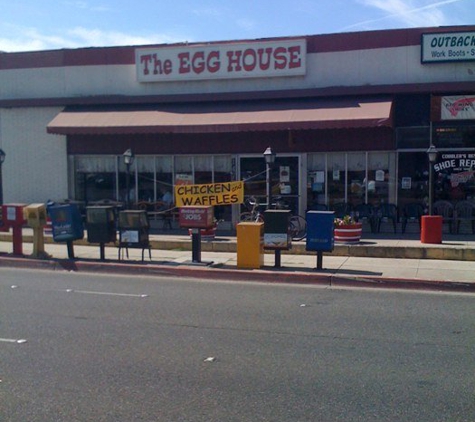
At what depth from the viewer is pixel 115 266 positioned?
14.1 m

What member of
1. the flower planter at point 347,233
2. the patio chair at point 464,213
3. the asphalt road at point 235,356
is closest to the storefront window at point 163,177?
the flower planter at point 347,233

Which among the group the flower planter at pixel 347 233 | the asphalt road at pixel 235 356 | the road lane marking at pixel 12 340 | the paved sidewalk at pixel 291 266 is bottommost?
the asphalt road at pixel 235 356

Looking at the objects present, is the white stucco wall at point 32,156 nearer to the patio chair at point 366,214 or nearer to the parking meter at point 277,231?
the patio chair at point 366,214

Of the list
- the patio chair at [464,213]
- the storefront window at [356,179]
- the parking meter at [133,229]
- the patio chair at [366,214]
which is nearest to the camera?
the parking meter at [133,229]

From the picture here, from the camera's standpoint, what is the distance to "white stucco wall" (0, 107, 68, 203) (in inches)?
896

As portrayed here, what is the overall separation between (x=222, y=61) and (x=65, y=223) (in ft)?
28.9

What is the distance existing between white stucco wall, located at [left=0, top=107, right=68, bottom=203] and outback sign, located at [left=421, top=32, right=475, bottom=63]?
1277cm

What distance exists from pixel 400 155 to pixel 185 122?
6795 mm

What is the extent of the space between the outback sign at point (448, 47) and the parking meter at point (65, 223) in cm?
1137

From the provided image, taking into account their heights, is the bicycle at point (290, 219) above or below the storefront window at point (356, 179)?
below

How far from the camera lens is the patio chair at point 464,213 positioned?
18297 mm

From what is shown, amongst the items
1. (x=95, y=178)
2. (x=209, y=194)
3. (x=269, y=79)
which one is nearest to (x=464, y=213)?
(x=269, y=79)

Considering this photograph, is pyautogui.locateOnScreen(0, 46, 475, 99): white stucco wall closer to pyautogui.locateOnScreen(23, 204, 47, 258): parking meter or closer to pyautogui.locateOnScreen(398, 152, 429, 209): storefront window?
pyautogui.locateOnScreen(398, 152, 429, 209): storefront window

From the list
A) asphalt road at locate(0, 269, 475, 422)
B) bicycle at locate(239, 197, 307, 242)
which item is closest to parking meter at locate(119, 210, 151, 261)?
asphalt road at locate(0, 269, 475, 422)
